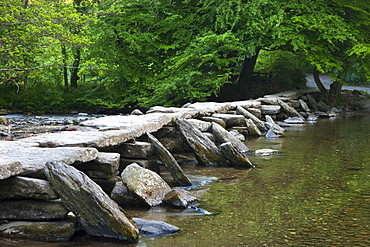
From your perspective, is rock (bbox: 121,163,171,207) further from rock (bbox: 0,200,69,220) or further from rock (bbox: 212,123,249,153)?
rock (bbox: 212,123,249,153)

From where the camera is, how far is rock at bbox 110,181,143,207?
5.24 metres

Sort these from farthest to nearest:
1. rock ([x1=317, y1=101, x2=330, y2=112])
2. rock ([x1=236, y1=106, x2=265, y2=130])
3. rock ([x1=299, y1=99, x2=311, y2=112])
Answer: rock ([x1=317, y1=101, x2=330, y2=112]), rock ([x1=299, y1=99, x2=311, y2=112]), rock ([x1=236, y1=106, x2=265, y2=130])

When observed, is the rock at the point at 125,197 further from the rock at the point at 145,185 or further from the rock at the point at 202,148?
the rock at the point at 202,148

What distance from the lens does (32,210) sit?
4.23 meters

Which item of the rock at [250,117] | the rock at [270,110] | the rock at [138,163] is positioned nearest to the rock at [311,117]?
the rock at [270,110]

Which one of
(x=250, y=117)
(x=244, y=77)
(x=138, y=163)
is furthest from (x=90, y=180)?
(x=244, y=77)

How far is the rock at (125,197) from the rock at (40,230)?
111cm

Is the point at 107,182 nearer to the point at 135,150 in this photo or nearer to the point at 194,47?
the point at 135,150

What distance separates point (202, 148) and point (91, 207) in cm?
408

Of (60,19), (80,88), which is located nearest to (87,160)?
(60,19)

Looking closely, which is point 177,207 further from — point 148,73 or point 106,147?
point 148,73

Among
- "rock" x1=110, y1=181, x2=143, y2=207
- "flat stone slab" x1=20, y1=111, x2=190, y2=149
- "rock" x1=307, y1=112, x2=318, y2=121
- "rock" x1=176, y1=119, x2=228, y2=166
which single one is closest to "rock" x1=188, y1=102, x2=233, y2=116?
"flat stone slab" x1=20, y1=111, x2=190, y2=149

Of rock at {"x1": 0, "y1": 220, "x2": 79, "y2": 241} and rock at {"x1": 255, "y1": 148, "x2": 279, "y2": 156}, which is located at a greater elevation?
rock at {"x1": 0, "y1": 220, "x2": 79, "y2": 241}

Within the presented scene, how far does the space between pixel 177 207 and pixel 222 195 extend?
0.82 m
